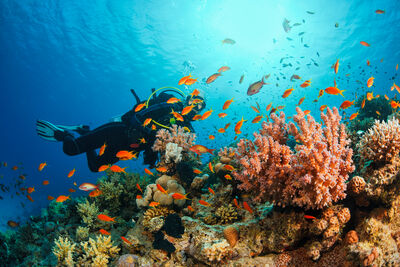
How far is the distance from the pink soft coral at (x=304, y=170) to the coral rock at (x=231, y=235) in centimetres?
73

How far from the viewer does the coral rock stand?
9.81 feet

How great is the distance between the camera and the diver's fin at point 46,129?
7.93m

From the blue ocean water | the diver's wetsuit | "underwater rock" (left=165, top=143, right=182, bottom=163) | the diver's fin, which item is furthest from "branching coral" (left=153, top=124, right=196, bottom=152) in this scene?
the blue ocean water

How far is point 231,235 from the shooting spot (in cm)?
301

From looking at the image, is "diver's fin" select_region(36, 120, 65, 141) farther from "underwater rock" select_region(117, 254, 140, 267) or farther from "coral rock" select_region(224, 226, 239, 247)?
"coral rock" select_region(224, 226, 239, 247)

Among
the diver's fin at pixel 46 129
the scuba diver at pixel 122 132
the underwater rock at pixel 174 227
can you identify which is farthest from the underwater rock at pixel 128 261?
the diver's fin at pixel 46 129

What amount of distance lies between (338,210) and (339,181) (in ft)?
1.43

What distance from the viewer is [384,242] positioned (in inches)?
87.6

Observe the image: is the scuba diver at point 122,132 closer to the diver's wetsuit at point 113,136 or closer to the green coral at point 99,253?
the diver's wetsuit at point 113,136

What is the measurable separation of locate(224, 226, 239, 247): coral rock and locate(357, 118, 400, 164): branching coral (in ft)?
7.71

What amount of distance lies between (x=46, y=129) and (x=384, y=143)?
424 inches

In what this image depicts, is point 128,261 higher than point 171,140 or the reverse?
the reverse

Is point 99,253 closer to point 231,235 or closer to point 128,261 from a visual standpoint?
point 128,261

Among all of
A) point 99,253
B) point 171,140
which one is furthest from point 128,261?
point 171,140
